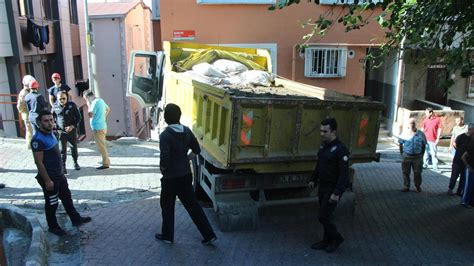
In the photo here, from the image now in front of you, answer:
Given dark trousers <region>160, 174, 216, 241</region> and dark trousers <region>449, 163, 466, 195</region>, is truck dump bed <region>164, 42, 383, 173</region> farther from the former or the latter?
dark trousers <region>449, 163, 466, 195</region>

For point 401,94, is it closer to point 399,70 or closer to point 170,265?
point 399,70

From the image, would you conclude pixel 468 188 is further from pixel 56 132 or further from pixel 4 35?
pixel 4 35

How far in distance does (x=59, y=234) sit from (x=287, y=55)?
952 cm

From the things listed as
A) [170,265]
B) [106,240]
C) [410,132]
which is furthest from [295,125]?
[410,132]

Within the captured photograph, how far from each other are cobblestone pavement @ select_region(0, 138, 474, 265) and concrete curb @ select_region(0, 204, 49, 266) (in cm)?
46

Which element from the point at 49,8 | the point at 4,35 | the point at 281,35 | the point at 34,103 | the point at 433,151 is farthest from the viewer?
the point at 49,8

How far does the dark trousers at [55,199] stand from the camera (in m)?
4.96

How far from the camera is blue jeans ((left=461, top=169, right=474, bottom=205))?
7.11 m

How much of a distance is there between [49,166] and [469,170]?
6.32 m

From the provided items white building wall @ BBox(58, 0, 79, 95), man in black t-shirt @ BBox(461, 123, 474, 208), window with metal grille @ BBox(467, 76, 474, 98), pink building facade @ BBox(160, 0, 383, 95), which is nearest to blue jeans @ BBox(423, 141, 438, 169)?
man in black t-shirt @ BBox(461, 123, 474, 208)

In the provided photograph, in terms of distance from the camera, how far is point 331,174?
4.71 meters

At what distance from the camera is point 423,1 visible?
545 centimetres

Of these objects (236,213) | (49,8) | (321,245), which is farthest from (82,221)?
(49,8)

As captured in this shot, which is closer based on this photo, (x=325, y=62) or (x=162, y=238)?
(x=162, y=238)
